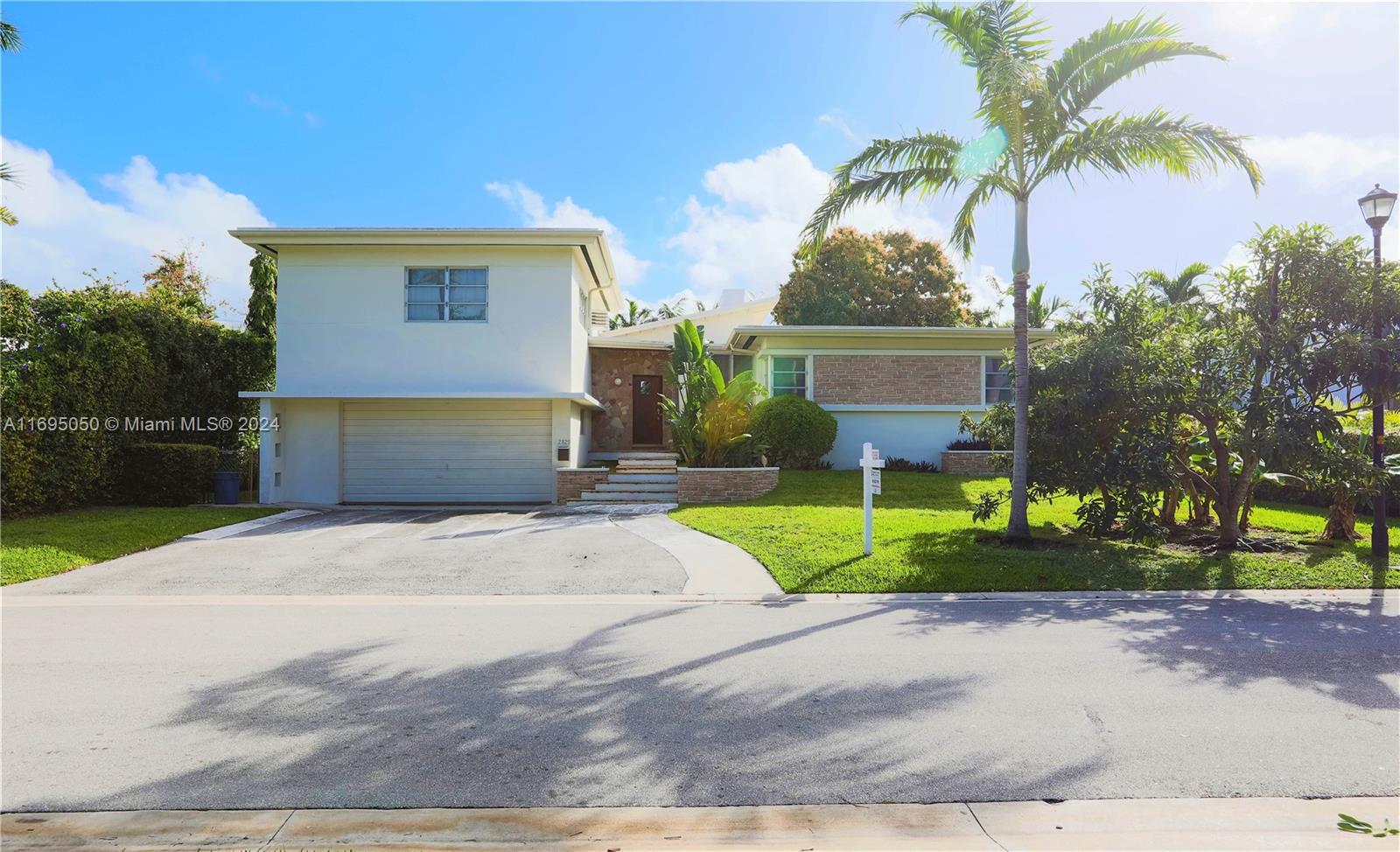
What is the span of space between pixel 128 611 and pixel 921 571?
796 centimetres

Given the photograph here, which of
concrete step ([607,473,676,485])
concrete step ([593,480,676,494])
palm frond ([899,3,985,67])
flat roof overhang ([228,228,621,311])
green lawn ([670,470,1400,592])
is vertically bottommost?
green lawn ([670,470,1400,592])

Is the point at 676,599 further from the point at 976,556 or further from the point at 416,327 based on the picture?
the point at 416,327

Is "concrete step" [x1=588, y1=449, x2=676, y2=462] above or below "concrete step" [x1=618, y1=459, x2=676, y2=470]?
above

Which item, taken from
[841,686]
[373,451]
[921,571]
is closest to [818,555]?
[921,571]

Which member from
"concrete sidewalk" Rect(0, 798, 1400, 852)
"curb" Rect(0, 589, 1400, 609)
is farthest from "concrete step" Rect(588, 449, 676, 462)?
"concrete sidewalk" Rect(0, 798, 1400, 852)

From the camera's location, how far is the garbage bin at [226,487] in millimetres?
14992

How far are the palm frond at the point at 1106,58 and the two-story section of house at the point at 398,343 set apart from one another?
9044 mm

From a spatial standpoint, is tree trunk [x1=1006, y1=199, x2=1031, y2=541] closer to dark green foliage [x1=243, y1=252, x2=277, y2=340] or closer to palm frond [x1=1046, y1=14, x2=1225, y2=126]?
palm frond [x1=1046, y1=14, x2=1225, y2=126]

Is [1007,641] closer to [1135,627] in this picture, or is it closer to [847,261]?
[1135,627]

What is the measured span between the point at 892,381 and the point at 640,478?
22.3 ft

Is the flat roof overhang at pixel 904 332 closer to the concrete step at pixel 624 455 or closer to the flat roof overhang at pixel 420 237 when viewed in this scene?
the concrete step at pixel 624 455

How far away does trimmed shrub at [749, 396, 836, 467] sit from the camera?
54.1ft

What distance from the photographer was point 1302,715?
432cm

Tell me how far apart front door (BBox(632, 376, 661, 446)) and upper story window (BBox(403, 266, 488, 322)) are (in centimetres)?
633
